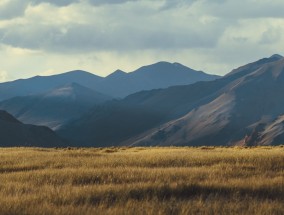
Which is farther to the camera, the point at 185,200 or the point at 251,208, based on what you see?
the point at 185,200

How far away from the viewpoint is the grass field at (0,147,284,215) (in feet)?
42.4

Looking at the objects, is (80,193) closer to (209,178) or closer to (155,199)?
(155,199)

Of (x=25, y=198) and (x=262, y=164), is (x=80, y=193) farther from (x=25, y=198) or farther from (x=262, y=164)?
(x=262, y=164)

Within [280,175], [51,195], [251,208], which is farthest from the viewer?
[280,175]

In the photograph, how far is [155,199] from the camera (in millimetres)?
14570

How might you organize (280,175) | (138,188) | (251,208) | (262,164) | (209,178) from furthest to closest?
1. (262,164)
2. (280,175)
3. (209,178)
4. (138,188)
5. (251,208)

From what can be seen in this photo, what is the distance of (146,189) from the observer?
632 inches

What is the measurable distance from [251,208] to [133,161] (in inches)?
495

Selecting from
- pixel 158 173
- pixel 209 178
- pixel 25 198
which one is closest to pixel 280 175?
pixel 209 178

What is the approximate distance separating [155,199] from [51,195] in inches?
116

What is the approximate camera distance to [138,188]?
16016mm

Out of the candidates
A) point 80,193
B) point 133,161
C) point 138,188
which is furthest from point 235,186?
point 133,161

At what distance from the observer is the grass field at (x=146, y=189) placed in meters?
12.9

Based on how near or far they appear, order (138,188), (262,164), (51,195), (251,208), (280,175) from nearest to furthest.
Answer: (251,208), (51,195), (138,188), (280,175), (262,164)
